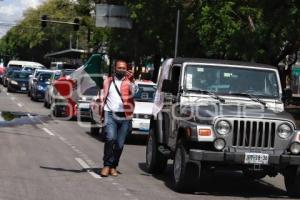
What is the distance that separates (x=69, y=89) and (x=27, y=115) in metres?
1.97

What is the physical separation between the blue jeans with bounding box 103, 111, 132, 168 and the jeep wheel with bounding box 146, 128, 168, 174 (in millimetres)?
821

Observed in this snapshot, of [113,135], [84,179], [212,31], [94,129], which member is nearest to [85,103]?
[94,129]

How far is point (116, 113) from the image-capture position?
37.7 feet

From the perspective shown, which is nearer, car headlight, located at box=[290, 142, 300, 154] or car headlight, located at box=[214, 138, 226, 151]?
car headlight, located at box=[214, 138, 226, 151]

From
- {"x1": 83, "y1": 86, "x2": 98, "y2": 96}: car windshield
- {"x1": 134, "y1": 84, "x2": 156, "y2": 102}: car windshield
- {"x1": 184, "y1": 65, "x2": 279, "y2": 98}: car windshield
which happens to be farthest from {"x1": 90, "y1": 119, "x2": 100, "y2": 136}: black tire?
{"x1": 184, "y1": 65, "x2": 279, "y2": 98}: car windshield

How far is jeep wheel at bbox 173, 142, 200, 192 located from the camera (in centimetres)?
994

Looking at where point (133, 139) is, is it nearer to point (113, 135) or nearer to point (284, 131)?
point (113, 135)

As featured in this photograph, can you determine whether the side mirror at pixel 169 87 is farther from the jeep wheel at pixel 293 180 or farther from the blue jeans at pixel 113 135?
the jeep wheel at pixel 293 180

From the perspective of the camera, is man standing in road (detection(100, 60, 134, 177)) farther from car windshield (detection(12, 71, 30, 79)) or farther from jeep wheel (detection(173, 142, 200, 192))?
car windshield (detection(12, 71, 30, 79))

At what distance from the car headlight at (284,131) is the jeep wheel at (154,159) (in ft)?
8.75

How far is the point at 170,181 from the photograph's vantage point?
38.0ft

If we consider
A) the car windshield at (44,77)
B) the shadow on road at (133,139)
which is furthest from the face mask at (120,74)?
the car windshield at (44,77)

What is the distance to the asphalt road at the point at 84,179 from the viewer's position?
9852 mm

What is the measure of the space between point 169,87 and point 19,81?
38593 mm
